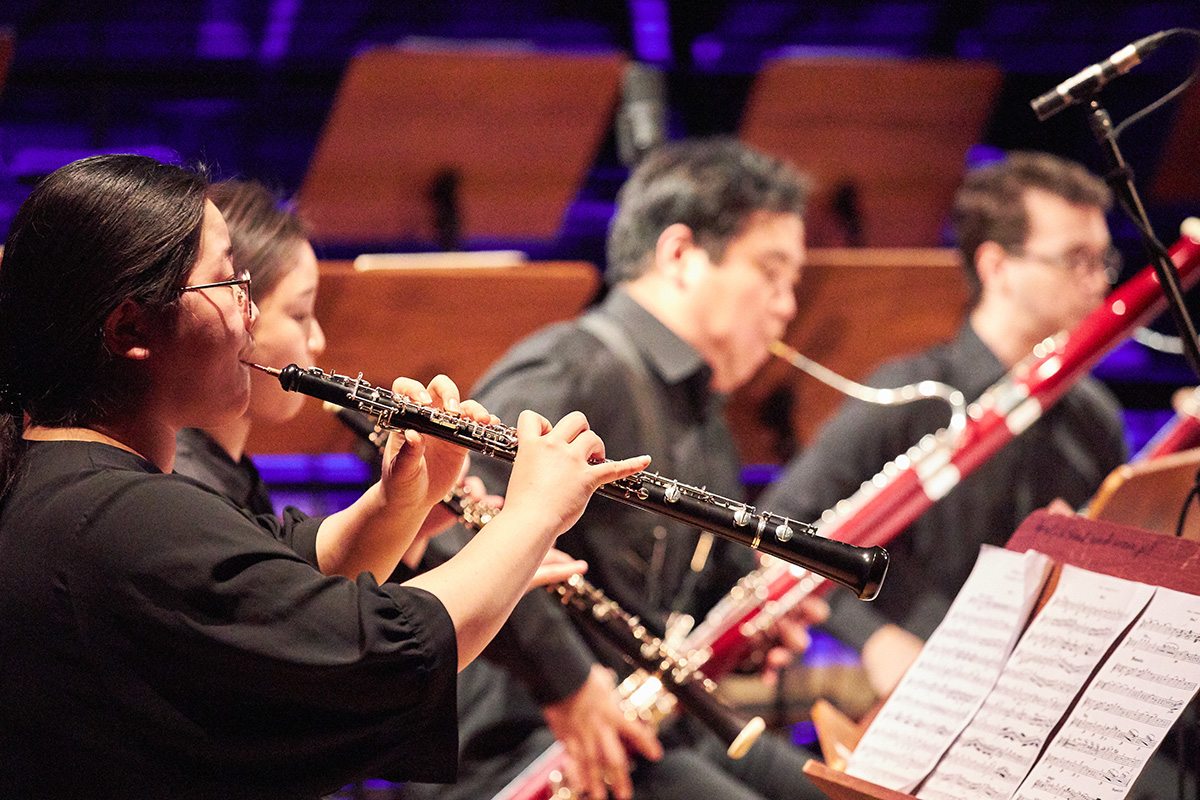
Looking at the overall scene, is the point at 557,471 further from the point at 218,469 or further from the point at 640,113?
the point at 640,113

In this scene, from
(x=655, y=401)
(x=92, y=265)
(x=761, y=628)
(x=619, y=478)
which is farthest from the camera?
(x=655, y=401)

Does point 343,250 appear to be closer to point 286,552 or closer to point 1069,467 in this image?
point 1069,467

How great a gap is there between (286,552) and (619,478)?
0.44 metres

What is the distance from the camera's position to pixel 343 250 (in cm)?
386

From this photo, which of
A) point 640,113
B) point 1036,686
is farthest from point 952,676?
point 640,113

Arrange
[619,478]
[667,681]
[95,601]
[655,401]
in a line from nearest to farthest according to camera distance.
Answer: [95,601]
[619,478]
[667,681]
[655,401]

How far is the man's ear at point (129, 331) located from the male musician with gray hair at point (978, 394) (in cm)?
219

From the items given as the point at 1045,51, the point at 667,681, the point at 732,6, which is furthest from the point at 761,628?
the point at 1045,51

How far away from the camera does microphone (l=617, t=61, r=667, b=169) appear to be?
3697 mm

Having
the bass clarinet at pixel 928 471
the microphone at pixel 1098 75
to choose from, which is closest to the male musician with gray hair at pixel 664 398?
the bass clarinet at pixel 928 471

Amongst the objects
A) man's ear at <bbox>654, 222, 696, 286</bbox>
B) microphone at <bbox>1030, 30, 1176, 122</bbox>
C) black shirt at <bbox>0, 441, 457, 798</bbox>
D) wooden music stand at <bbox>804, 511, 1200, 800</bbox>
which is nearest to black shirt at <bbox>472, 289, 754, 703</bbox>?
man's ear at <bbox>654, 222, 696, 286</bbox>

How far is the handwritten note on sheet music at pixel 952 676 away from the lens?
1605mm

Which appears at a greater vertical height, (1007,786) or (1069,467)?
(1007,786)

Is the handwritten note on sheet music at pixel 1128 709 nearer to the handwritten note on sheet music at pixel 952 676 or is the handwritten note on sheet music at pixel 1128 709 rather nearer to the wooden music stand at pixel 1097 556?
the wooden music stand at pixel 1097 556
